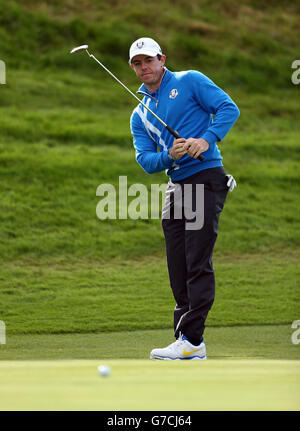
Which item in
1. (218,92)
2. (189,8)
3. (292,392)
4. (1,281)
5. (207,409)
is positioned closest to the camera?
(207,409)

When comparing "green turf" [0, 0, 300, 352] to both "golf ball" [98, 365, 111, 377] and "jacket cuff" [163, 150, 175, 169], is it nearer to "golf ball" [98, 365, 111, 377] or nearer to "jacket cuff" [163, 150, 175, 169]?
"jacket cuff" [163, 150, 175, 169]

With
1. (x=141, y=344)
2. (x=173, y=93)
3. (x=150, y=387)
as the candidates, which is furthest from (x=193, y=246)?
(x=150, y=387)

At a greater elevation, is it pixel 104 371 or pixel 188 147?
pixel 188 147

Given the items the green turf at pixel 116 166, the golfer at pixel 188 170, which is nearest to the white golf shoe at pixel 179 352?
the golfer at pixel 188 170

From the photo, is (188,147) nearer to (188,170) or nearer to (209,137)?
(209,137)

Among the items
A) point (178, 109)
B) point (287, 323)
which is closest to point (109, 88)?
point (287, 323)

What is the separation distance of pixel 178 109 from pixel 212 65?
53.7 feet

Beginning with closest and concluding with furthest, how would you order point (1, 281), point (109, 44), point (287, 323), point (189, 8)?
1. point (287, 323)
2. point (1, 281)
3. point (109, 44)
4. point (189, 8)

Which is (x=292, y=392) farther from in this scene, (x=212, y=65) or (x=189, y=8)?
(x=189, y=8)

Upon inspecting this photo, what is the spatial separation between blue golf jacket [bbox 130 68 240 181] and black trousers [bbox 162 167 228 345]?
103 mm

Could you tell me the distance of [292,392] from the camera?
2680 millimetres

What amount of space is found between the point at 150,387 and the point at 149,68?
2936 mm

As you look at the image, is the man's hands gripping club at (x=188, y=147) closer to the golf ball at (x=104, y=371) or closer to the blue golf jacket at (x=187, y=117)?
the blue golf jacket at (x=187, y=117)

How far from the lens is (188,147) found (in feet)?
16.3
